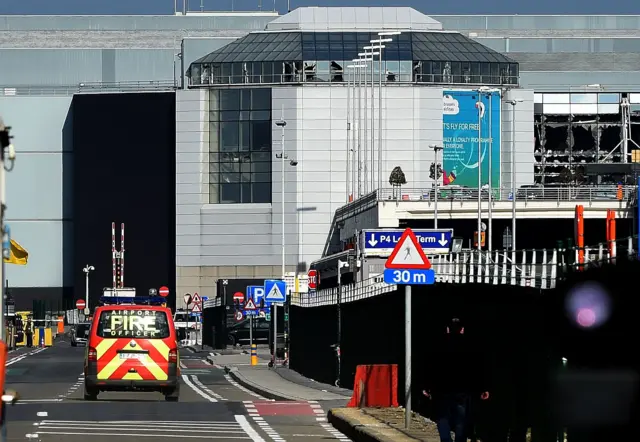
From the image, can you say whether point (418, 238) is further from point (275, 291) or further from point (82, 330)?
point (82, 330)

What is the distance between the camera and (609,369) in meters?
12.7

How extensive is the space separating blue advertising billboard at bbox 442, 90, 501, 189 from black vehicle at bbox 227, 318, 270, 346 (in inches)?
984

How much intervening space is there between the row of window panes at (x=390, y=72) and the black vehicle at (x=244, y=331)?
30.6m

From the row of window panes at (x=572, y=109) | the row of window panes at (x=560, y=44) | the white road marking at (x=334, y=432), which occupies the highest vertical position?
the row of window panes at (x=560, y=44)

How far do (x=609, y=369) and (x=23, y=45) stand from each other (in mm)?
117585

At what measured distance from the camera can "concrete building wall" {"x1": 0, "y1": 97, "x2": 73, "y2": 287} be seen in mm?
119438

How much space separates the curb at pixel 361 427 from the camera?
20.3 m

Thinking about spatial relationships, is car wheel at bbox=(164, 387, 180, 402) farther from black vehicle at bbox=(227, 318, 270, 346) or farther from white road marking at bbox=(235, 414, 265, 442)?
black vehicle at bbox=(227, 318, 270, 346)

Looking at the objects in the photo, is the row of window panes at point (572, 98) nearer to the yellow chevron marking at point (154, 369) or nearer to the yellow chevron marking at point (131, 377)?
the yellow chevron marking at point (154, 369)

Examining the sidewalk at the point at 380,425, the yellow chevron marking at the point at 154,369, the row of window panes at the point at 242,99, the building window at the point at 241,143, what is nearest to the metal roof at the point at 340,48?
the row of window panes at the point at 242,99

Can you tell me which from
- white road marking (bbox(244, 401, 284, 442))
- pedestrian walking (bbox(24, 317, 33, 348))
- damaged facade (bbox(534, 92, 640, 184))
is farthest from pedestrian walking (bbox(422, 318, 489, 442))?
damaged facade (bbox(534, 92, 640, 184))

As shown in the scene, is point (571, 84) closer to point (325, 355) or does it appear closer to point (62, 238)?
point (62, 238)

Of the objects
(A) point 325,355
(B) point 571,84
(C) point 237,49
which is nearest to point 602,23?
(B) point 571,84

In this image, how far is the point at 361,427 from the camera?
21.9 metres
